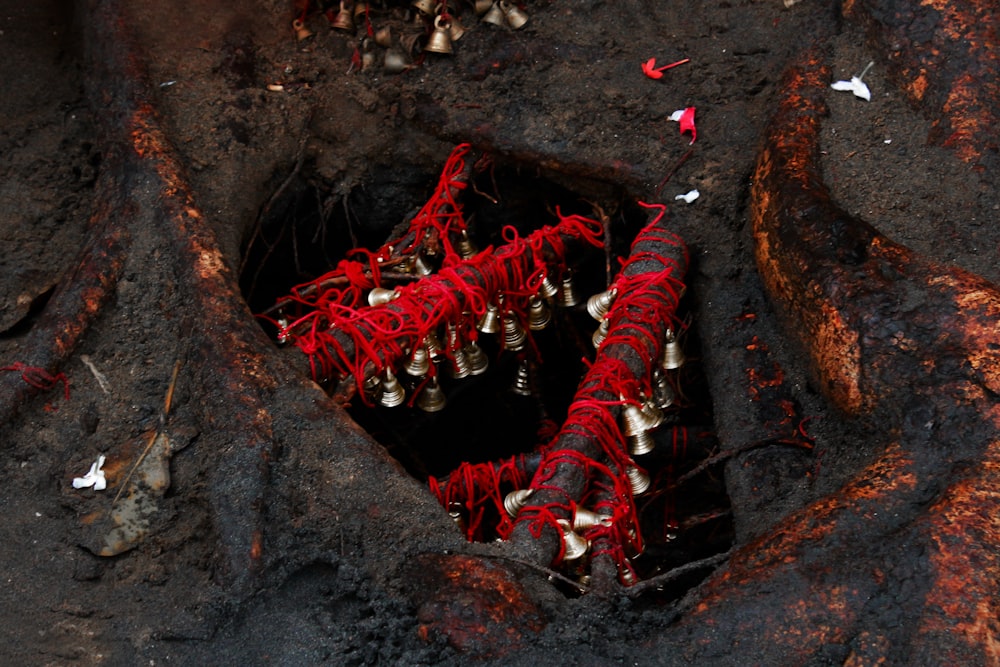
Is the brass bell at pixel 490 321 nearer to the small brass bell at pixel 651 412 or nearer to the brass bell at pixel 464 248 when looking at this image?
the brass bell at pixel 464 248

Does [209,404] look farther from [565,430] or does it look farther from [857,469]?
[857,469]

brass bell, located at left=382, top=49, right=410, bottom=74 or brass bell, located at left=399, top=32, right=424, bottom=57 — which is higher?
brass bell, located at left=399, top=32, right=424, bottom=57

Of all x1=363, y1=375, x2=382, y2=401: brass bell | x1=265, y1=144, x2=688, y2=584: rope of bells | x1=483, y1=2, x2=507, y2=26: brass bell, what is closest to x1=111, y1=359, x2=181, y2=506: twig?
x1=265, y1=144, x2=688, y2=584: rope of bells

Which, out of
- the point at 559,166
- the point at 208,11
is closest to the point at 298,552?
the point at 559,166

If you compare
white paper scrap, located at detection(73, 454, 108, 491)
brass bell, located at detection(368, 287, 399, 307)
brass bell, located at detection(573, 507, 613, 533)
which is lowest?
brass bell, located at detection(573, 507, 613, 533)

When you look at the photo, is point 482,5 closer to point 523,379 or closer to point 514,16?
point 514,16

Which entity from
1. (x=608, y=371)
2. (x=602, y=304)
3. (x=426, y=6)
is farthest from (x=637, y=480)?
(x=426, y=6)

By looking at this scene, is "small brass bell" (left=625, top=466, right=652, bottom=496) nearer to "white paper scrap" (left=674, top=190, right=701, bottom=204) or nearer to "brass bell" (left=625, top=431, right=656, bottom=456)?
"brass bell" (left=625, top=431, right=656, bottom=456)
